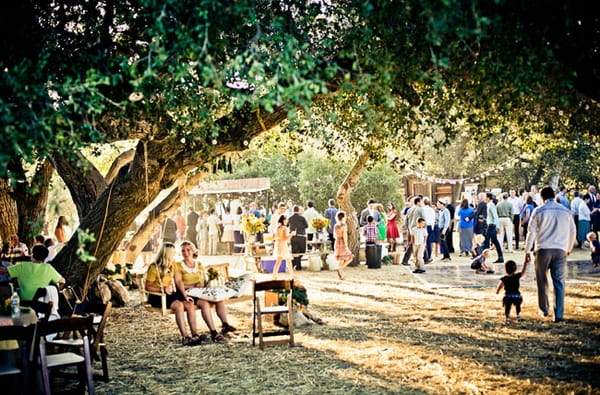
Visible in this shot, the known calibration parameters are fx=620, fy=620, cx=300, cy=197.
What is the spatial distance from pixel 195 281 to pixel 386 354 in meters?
3.07

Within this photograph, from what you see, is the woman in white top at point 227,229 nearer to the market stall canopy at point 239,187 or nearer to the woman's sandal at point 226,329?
the market stall canopy at point 239,187

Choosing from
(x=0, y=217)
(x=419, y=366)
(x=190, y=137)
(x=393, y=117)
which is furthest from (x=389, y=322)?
(x=0, y=217)

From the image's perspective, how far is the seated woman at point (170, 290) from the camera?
854cm

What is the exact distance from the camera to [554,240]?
8.59 m

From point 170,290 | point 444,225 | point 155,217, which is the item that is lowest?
point 170,290

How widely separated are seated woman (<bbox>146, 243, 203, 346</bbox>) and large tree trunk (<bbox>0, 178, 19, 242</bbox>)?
7.47 m

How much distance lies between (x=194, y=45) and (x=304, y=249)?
13.4 metres

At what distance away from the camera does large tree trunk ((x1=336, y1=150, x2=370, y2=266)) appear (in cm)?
1730

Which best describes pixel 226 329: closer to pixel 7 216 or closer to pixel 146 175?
pixel 146 175

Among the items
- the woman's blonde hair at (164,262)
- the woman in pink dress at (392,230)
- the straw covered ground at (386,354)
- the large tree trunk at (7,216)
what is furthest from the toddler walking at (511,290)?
the large tree trunk at (7,216)

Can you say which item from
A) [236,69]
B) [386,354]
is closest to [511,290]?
[386,354]

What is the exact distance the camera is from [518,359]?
22.8ft

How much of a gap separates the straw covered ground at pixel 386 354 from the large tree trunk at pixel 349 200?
21.3ft

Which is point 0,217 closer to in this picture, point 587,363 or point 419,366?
→ point 419,366
